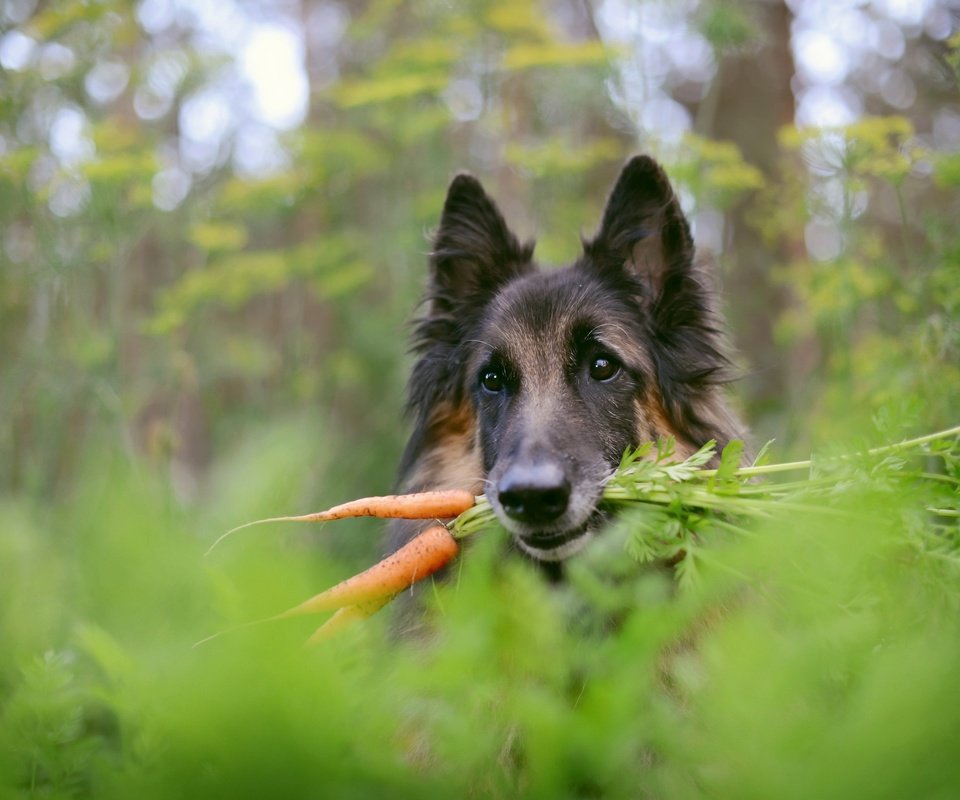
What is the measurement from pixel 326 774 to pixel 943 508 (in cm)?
214

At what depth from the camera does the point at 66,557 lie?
2.84ft

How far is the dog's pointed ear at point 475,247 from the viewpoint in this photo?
4637 mm

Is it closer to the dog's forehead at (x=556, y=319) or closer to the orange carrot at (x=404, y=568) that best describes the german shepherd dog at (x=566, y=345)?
the dog's forehead at (x=556, y=319)

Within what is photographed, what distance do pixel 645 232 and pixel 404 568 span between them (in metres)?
2.38

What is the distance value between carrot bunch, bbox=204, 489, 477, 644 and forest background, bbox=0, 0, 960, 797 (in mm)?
217

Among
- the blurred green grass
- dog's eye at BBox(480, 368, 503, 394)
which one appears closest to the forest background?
the blurred green grass

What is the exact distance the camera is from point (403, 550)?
300 centimetres

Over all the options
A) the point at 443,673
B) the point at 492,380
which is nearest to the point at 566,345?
the point at 492,380

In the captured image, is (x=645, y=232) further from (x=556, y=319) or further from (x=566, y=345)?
(x=566, y=345)

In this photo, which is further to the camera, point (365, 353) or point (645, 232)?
point (365, 353)

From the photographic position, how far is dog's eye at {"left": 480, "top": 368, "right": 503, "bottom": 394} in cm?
416

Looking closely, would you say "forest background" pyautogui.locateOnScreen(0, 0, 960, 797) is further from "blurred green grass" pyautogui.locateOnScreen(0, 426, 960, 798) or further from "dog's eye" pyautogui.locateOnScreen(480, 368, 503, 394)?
"dog's eye" pyautogui.locateOnScreen(480, 368, 503, 394)

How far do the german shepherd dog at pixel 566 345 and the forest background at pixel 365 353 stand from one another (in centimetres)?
80

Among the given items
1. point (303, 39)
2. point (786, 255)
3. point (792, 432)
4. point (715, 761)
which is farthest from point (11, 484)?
point (303, 39)
